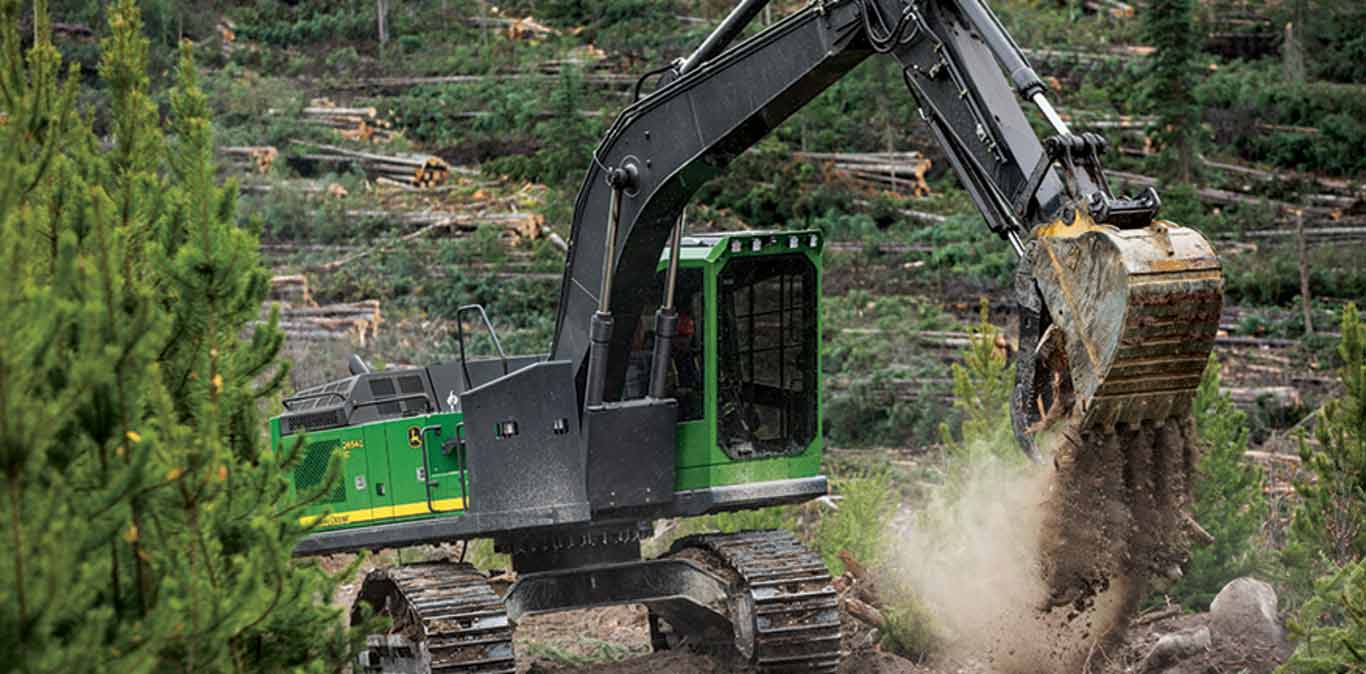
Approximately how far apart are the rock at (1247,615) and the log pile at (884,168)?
13595 millimetres

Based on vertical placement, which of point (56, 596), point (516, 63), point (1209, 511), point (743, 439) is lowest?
point (1209, 511)

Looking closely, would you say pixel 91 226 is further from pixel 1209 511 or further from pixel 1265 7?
pixel 1265 7

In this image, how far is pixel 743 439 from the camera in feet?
34.7

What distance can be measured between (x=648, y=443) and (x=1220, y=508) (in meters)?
4.99

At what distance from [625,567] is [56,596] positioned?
6862mm

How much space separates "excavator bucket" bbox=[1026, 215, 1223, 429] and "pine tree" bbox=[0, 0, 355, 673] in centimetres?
326

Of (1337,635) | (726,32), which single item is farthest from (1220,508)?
(726,32)

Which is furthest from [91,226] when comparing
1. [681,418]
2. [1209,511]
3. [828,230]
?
[828,230]

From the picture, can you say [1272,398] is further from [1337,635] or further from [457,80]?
[457,80]

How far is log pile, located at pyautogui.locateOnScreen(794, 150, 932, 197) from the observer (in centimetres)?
2455

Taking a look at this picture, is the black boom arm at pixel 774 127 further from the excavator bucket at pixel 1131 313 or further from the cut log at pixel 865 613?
the cut log at pixel 865 613

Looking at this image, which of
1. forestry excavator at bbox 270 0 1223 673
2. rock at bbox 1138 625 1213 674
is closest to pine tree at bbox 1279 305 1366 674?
rock at bbox 1138 625 1213 674

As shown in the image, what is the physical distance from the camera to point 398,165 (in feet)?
80.3

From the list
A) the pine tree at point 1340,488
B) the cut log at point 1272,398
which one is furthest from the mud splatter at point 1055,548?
the cut log at point 1272,398
